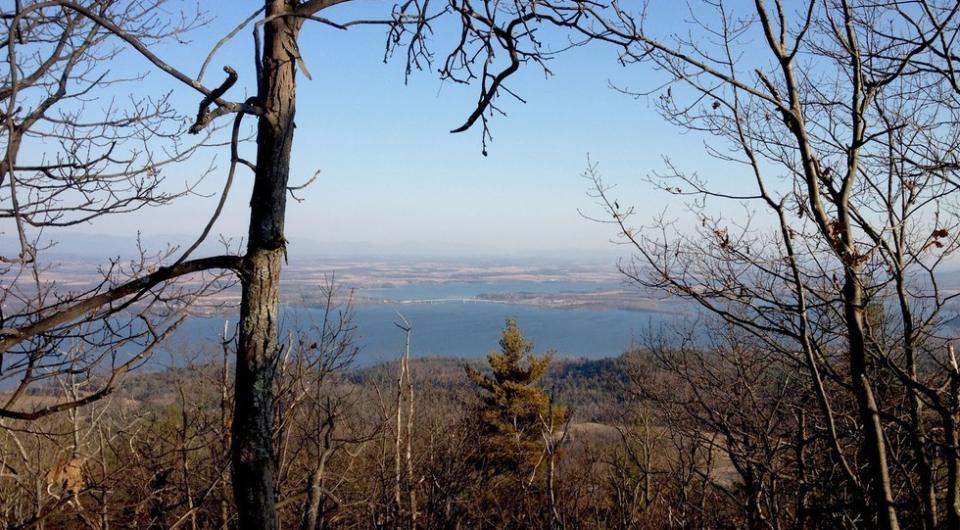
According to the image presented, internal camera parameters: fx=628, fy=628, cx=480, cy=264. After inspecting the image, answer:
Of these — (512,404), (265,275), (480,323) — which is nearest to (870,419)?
(265,275)

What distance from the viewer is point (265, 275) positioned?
5.93 ft

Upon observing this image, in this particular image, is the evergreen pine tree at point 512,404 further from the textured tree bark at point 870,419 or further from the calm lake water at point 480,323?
the calm lake water at point 480,323

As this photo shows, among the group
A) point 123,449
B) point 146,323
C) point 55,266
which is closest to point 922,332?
point 146,323

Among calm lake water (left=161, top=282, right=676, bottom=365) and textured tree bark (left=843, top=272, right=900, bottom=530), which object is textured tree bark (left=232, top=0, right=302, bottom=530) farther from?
calm lake water (left=161, top=282, right=676, bottom=365)

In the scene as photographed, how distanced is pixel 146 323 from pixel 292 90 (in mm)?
994

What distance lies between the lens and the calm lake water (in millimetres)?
43059

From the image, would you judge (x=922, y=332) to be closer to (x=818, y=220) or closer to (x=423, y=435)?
(x=818, y=220)

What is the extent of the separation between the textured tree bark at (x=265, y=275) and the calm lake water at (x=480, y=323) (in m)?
32.4

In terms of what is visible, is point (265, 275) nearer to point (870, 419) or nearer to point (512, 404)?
point (870, 419)

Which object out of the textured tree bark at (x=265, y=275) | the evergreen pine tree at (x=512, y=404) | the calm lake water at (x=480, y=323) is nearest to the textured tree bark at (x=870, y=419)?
the textured tree bark at (x=265, y=275)

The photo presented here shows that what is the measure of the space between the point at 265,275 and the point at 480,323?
5325 centimetres

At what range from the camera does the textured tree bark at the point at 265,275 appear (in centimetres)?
175

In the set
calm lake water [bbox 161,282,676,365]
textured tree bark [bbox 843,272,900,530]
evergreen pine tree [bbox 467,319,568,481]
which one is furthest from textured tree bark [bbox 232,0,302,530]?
calm lake water [bbox 161,282,676,365]

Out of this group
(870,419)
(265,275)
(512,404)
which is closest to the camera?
(265,275)
